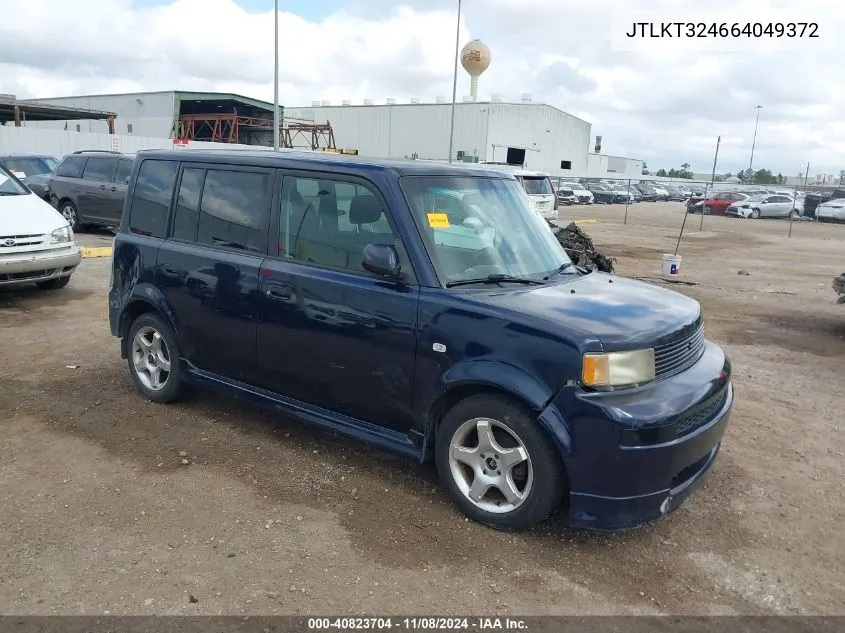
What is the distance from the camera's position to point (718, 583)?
3316mm

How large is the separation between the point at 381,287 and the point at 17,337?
5.14 metres

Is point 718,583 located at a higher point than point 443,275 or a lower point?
lower

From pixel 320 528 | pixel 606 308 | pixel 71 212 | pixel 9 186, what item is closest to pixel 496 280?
pixel 606 308

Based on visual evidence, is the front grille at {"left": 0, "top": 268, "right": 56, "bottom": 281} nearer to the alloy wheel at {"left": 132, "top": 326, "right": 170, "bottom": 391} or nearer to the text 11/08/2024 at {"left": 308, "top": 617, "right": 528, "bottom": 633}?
the alloy wheel at {"left": 132, "top": 326, "right": 170, "bottom": 391}

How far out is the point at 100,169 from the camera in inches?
593

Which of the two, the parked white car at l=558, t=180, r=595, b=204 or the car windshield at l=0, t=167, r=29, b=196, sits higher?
the parked white car at l=558, t=180, r=595, b=204

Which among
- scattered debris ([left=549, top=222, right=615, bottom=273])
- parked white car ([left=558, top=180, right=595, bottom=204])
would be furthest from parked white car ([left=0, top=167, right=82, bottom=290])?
parked white car ([left=558, top=180, right=595, bottom=204])

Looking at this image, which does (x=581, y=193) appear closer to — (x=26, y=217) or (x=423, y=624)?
(x=26, y=217)

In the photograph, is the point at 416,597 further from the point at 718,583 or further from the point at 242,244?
the point at 242,244

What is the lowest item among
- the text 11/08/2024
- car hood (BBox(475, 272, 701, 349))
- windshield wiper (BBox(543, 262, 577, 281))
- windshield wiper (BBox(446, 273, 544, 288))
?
the text 11/08/2024

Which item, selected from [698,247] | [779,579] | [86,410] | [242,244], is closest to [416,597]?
[779,579]

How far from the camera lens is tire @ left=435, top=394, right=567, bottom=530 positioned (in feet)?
11.2

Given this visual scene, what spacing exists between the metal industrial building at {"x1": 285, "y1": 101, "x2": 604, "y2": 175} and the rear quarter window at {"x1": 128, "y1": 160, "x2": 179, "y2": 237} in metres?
50.8

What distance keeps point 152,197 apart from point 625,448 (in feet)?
12.9
